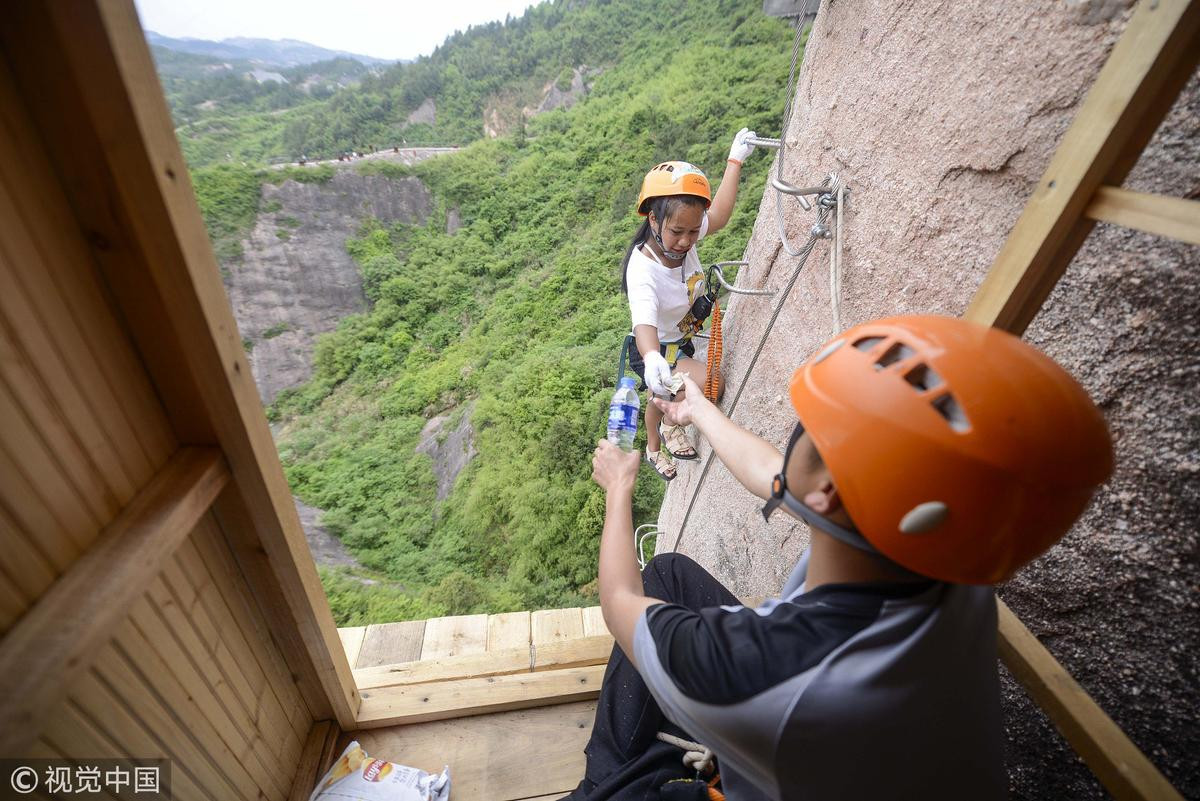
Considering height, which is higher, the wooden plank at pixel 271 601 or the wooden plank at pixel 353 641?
the wooden plank at pixel 271 601

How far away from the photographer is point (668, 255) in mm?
2828

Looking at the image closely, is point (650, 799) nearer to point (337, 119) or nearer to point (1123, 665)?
point (1123, 665)

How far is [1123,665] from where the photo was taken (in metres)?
1.11

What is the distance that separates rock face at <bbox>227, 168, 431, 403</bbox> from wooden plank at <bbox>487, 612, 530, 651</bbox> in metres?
22.4

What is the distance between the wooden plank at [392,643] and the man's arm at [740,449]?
204 centimetres

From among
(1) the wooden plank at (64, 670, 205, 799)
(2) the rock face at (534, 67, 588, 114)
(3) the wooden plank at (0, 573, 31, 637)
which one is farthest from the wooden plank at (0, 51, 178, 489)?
(2) the rock face at (534, 67, 588, 114)

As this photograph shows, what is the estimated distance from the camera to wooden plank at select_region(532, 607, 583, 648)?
272 cm

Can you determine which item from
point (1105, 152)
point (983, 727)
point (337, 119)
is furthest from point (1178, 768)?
point (337, 119)

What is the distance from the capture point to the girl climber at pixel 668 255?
268 centimetres

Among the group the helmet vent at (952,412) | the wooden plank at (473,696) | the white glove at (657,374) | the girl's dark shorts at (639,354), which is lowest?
the wooden plank at (473,696)

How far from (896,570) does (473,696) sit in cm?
169

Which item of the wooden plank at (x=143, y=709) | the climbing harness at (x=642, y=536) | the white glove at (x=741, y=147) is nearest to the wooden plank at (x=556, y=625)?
the climbing harness at (x=642, y=536)

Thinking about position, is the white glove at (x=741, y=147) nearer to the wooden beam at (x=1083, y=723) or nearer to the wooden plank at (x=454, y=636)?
the wooden beam at (x=1083, y=723)

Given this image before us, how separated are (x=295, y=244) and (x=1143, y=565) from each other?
92.2 ft
